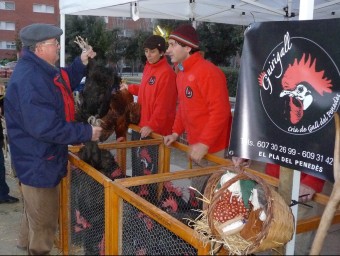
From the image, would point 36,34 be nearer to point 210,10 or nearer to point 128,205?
point 128,205

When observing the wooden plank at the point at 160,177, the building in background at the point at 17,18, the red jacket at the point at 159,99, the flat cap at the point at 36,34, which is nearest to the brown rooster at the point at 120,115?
the red jacket at the point at 159,99

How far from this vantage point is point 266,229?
1.86 m

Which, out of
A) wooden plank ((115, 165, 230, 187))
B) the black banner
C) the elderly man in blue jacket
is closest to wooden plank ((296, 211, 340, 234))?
the black banner

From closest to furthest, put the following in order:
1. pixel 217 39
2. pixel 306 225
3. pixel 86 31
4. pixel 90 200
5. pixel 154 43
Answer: pixel 306 225 → pixel 90 200 → pixel 154 43 → pixel 217 39 → pixel 86 31

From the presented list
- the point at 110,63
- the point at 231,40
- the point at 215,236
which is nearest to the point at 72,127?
the point at 110,63

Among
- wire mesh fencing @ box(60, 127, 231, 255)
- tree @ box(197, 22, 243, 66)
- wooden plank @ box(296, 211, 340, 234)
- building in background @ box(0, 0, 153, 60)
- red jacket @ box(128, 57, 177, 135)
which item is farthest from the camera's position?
building in background @ box(0, 0, 153, 60)

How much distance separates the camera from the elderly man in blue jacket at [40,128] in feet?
9.37

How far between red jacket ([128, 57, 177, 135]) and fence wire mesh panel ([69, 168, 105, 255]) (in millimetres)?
1294

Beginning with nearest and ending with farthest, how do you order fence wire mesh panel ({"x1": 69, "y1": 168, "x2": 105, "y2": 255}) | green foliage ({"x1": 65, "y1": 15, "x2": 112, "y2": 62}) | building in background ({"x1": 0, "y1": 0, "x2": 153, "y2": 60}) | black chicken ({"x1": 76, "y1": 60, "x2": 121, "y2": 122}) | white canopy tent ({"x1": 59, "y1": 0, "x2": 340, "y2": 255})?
fence wire mesh panel ({"x1": 69, "y1": 168, "x2": 105, "y2": 255})
black chicken ({"x1": 76, "y1": 60, "x2": 121, "y2": 122})
white canopy tent ({"x1": 59, "y1": 0, "x2": 340, "y2": 255})
green foliage ({"x1": 65, "y1": 15, "x2": 112, "y2": 62})
building in background ({"x1": 0, "y1": 0, "x2": 153, "y2": 60})

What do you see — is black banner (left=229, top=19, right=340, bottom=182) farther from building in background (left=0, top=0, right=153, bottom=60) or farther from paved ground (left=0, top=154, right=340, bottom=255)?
building in background (left=0, top=0, right=153, bottom=60)

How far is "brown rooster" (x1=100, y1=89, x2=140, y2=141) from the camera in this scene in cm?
400

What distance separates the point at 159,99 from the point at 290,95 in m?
2.54

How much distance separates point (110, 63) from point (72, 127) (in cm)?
100

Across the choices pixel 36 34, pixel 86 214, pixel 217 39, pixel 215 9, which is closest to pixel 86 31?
pixel 217 39
